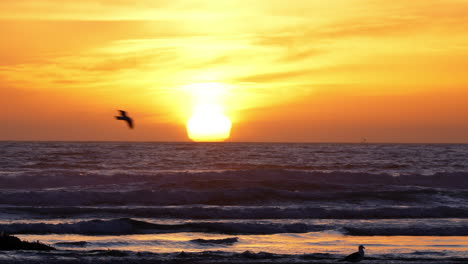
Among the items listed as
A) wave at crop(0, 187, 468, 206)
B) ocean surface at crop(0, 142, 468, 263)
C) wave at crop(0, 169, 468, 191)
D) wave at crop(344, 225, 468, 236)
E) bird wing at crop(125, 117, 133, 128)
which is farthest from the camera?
wave at crop(0, 169, 468, 191)

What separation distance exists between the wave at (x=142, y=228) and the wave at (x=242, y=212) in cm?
271

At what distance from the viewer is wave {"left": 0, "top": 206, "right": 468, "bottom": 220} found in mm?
22188

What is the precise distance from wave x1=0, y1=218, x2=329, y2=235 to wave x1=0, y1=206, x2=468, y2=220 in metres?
2.71

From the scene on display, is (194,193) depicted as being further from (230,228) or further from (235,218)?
(230,228)

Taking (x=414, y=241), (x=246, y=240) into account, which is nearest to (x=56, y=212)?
(x=246, y=240)

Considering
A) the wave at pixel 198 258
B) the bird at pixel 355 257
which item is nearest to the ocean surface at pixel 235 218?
the wave at pixel 198 258

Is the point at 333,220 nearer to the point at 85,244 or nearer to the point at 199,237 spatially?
the point at 199,237

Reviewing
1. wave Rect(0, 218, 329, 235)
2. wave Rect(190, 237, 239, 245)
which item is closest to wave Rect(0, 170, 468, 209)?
wave Rect(0, 218, 329, 235)

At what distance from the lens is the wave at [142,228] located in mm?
18109

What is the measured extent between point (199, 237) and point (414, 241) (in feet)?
19.3

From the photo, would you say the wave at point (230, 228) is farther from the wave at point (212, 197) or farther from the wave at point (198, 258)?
the wave at point (212, 197)

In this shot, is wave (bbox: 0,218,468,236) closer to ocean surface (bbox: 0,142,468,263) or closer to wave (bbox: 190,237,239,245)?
ocean surface (bbox: 0,142,468,263)

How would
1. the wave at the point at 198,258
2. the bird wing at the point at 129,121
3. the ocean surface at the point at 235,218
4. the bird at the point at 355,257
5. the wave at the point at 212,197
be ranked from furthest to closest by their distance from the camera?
the wave at the point at 212,197 → the ocean surface at the point at 235,218 → the bird wing at the point at 129,121 → the bird at the point at 355,257 → the wave at the point at 198,258

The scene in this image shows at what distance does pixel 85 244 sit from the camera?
15633 millimetres
